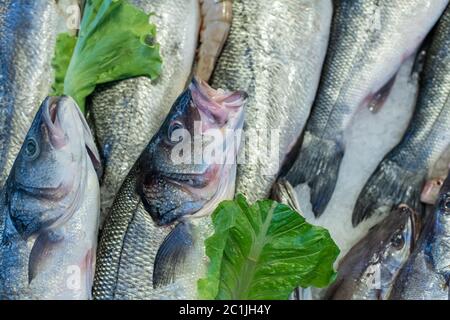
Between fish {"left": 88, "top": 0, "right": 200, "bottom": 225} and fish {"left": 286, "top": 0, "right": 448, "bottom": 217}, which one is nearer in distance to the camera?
fish {"left": 88, "top": 0, "right": 200, "bottom": 225}

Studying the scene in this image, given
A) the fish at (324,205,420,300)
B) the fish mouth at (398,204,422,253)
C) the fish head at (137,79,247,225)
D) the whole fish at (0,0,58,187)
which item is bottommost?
the fish at (324,205,420,300)

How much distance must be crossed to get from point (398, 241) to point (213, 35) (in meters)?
1.13

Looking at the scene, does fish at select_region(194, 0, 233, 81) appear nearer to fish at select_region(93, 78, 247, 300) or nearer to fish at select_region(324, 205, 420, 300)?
fish at select_region(93, 78, 247, 300)

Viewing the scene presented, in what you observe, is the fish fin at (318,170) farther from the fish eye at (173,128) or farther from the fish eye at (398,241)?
the fish eye at (173,128)

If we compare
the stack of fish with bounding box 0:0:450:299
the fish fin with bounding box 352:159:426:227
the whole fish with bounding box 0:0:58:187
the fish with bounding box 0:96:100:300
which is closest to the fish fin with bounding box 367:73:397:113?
the stack of fish with bounding box 0:0:450:299

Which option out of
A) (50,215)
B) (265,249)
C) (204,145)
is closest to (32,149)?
(50,215)

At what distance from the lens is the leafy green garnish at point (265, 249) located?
244 cm

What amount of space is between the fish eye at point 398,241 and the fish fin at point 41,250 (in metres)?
1.29

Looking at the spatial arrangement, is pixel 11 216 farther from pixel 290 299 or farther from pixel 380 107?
pixel 380 107

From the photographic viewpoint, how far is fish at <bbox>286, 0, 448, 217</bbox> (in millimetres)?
2980

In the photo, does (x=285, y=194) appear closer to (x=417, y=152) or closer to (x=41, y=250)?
(x=417, y=152)

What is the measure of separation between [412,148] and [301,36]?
662 millimetres

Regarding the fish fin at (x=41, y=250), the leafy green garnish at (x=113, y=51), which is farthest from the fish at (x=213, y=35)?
the fish fin at (x=41, y=250)
